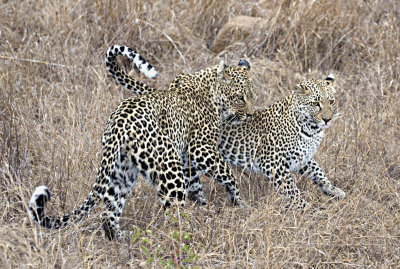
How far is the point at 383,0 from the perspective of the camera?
11.1m

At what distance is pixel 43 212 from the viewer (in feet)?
16.6

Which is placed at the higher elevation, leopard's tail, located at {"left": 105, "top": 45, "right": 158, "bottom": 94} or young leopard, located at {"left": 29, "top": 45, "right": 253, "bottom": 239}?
leopard's tail, located at {"left": 105, "top": 45, "right": 158, "bottom": 94}

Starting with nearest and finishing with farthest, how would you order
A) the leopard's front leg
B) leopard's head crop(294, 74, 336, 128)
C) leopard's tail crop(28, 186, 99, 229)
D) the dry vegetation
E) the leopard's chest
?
leopard's tail crop(28, 186, 99, 229) → the dry vegetation → leopard's head crop(294, 74, 336, 128) → the leopard's chest → the leopard's front leg

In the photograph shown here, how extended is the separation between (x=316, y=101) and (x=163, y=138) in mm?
1952

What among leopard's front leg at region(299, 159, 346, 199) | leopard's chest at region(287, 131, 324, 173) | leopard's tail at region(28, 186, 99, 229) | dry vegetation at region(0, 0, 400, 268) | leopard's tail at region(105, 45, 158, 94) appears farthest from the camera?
leopard's front leg at region(299, 159, 346, 199)

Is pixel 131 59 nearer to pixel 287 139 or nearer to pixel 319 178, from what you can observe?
pixel 287 139

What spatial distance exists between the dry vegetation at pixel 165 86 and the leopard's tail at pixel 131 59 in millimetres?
694

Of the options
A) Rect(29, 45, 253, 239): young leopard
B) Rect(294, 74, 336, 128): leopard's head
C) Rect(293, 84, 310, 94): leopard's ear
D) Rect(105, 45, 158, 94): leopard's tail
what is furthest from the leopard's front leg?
Rect(105, 45, 158, 94): leopard's tail

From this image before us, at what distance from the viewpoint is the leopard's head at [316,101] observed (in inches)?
275

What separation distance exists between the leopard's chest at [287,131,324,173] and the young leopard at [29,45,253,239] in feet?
1.98

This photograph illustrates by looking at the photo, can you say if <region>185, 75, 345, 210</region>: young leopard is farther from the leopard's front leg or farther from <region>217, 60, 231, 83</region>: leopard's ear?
<region>217, 60, 231, 83</region>: leopard's ear

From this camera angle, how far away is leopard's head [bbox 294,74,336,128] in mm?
6984

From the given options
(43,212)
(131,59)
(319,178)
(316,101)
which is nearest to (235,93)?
(316,101)

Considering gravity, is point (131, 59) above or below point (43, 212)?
above
